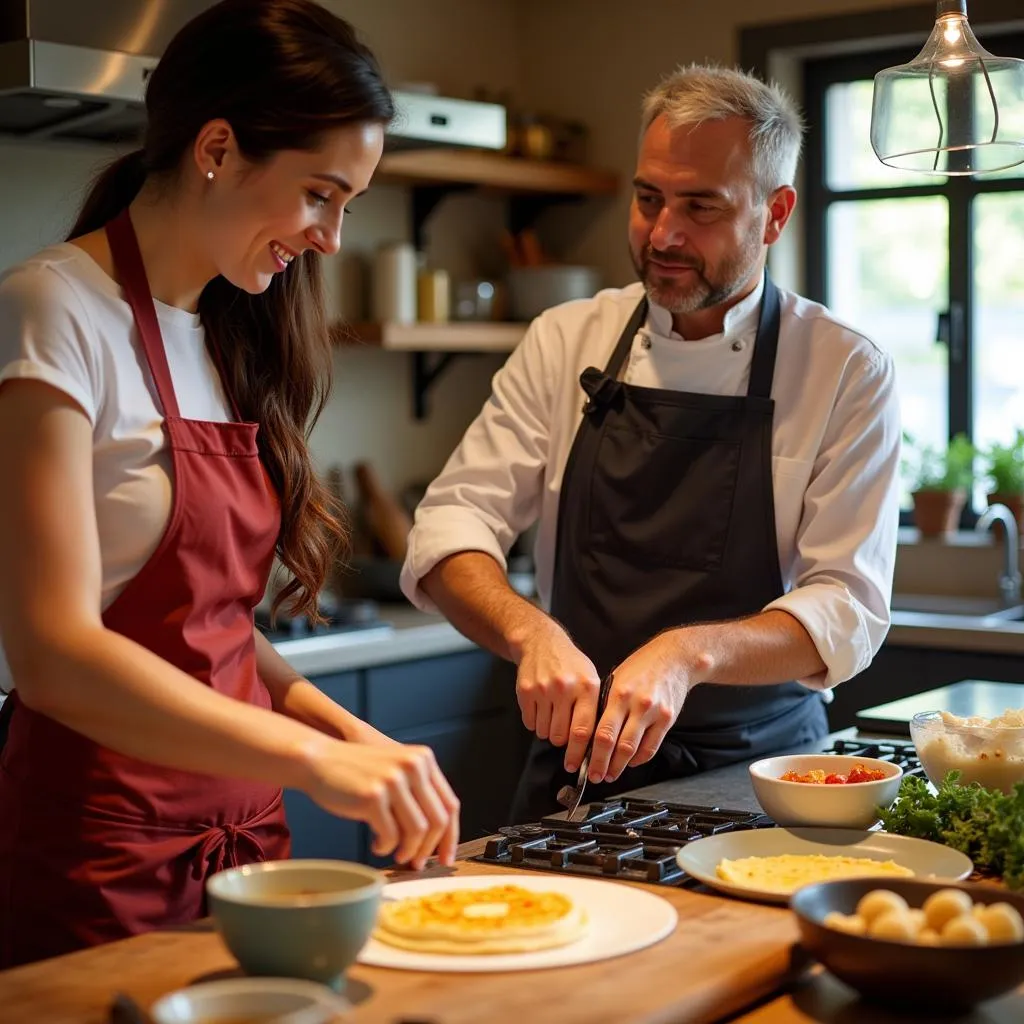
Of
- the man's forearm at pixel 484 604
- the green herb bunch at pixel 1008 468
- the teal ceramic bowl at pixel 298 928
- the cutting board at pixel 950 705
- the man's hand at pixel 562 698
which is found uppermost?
the green herb bunch at pixel 1008 468

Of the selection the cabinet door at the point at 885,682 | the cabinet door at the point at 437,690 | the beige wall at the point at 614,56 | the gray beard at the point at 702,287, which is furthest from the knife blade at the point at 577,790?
the beige wall at the point at 614,56

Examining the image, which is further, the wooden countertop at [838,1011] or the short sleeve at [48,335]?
the short sleeve at [48,335]

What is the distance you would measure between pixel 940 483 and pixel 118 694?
3.20 meters

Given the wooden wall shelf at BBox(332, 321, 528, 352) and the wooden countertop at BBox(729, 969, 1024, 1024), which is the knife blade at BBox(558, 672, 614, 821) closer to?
the wooden countertop at BBox(729, 969, 1024, 1024)

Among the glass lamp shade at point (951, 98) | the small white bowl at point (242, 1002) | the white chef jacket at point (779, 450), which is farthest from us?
the white chef jacket at point (779, 450)

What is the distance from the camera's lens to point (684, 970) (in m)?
1.31

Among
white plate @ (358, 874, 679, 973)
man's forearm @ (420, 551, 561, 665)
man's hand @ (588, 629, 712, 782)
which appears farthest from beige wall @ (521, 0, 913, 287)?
white plate @ (358, 874, 679, 973)

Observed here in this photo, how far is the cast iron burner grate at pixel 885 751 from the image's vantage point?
2.08 m

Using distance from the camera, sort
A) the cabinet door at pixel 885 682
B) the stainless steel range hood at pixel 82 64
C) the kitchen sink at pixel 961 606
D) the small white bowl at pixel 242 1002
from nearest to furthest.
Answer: the small white bowl at pixel 242 1002, the stainless steel range hood at pixel 82 64, the cabinet door at pixel 885 682, the kitchen sink at pixel 961 606

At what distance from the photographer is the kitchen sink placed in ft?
12.7

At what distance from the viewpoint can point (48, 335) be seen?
60.7 inches

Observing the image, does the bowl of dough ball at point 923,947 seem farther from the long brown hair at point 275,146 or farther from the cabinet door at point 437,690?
the cabinet door at point 437,690

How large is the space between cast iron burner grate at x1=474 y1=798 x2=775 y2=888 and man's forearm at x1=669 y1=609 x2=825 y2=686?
0.21 metres

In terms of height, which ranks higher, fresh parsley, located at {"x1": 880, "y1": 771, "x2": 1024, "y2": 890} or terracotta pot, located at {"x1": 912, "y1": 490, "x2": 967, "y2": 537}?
terracotta pot, located at {"x1": 912, "y1": 490, "x2": 967, "y2": 537}
